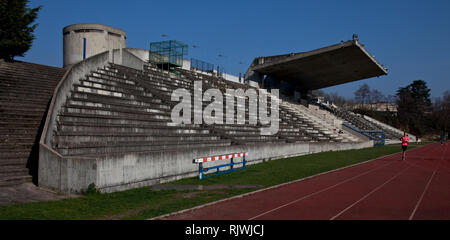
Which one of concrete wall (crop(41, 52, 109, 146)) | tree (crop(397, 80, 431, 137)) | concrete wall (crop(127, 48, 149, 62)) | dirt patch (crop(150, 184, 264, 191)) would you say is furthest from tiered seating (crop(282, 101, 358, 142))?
tree (crop(397, 80, 431, 137))

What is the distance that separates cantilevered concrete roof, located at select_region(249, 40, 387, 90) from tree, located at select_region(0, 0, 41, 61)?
20.0 meters

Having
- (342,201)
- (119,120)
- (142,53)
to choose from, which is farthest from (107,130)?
(142,53)

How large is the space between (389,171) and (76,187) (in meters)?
12.8

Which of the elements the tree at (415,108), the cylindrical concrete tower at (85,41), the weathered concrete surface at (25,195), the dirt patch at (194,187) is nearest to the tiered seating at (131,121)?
the weathered concrete surface at (25,195)

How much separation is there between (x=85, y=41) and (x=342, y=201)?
21.5 m

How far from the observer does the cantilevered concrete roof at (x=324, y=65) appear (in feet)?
99.9

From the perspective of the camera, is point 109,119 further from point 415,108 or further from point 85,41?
point 415,108

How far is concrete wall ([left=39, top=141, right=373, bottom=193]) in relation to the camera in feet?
29.8

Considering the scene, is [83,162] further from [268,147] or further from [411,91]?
[411,91]

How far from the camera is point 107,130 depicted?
1210cm

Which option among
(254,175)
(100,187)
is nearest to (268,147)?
(254,175)

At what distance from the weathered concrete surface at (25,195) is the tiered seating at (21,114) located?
42cm

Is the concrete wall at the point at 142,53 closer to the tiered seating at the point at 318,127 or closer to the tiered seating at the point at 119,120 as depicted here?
the tiered seating at the point at 119,120

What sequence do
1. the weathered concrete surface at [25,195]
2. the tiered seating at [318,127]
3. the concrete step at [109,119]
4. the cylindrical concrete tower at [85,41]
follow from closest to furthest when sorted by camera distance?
the weathered concrete surface at [25,195] → the concrete step at [109,119] → the cylindrical concrete tower at [85,41] → the tiered seating at [318,127]
